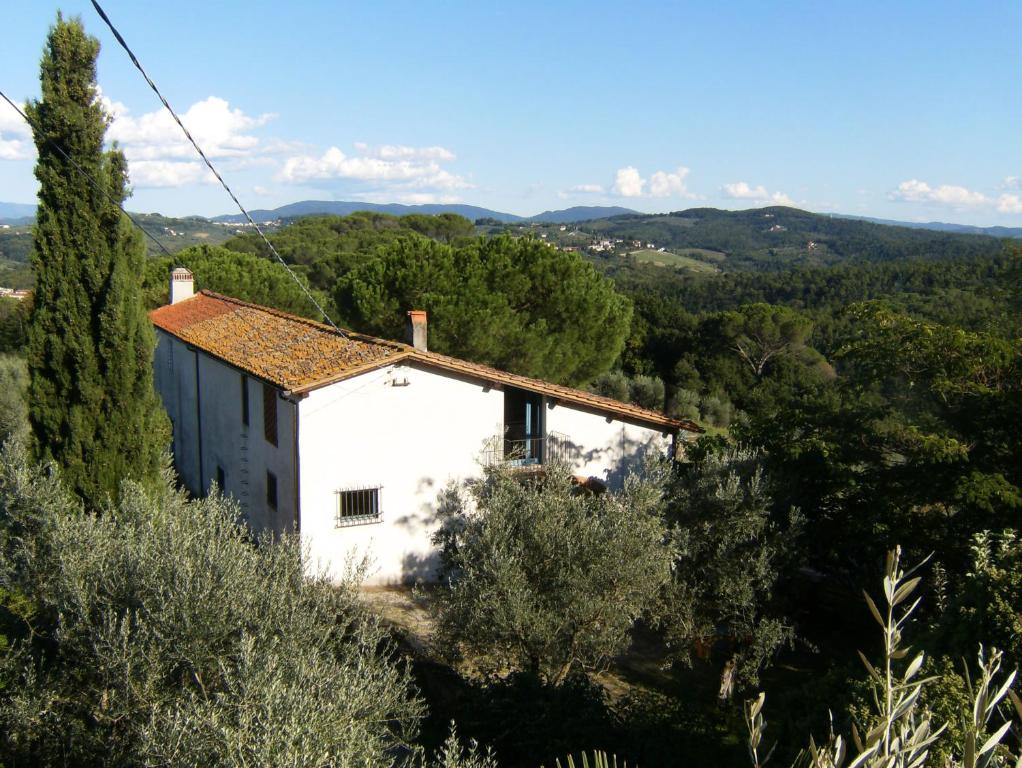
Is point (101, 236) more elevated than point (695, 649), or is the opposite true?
point (101, 236)

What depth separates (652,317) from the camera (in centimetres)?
4653

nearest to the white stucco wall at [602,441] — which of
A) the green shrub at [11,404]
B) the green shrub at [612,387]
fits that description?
the green shrub at [11,404]

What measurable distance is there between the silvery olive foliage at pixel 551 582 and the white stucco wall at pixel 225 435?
5.17 metres

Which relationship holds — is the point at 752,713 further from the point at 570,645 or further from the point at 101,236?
the point at 101,236

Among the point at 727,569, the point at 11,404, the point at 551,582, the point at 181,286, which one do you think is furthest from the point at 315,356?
the point at 181,286

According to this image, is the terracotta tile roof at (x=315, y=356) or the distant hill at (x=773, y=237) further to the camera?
the distant hill at (x=773, y=237)

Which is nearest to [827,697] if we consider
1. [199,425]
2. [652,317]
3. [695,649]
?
[695,649]

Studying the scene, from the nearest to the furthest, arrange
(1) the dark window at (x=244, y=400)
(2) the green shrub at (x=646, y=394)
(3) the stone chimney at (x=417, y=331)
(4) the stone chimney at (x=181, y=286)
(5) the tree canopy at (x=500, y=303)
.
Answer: (3) the stone chimney at (x=417, y=331) → (1) the dark window at (x=244, y=400) → (5) the tree canopy at (x=500, y=303) → (4) the stone chimney at (x=181, y=286) → (2) the green shrub at (x=646, y=394)

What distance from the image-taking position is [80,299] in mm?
11008

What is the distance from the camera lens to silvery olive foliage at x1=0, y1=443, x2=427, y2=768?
4.50 m

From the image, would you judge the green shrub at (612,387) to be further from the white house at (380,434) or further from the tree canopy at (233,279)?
the white house at (380,434)

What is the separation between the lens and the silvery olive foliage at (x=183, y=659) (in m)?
4.50

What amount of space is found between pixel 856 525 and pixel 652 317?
35.8 m

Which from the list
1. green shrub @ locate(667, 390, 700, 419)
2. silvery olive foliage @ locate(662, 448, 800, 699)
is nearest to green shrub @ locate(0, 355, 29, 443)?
silvery olive foliage @ locate(662, 448, 800, 699)
